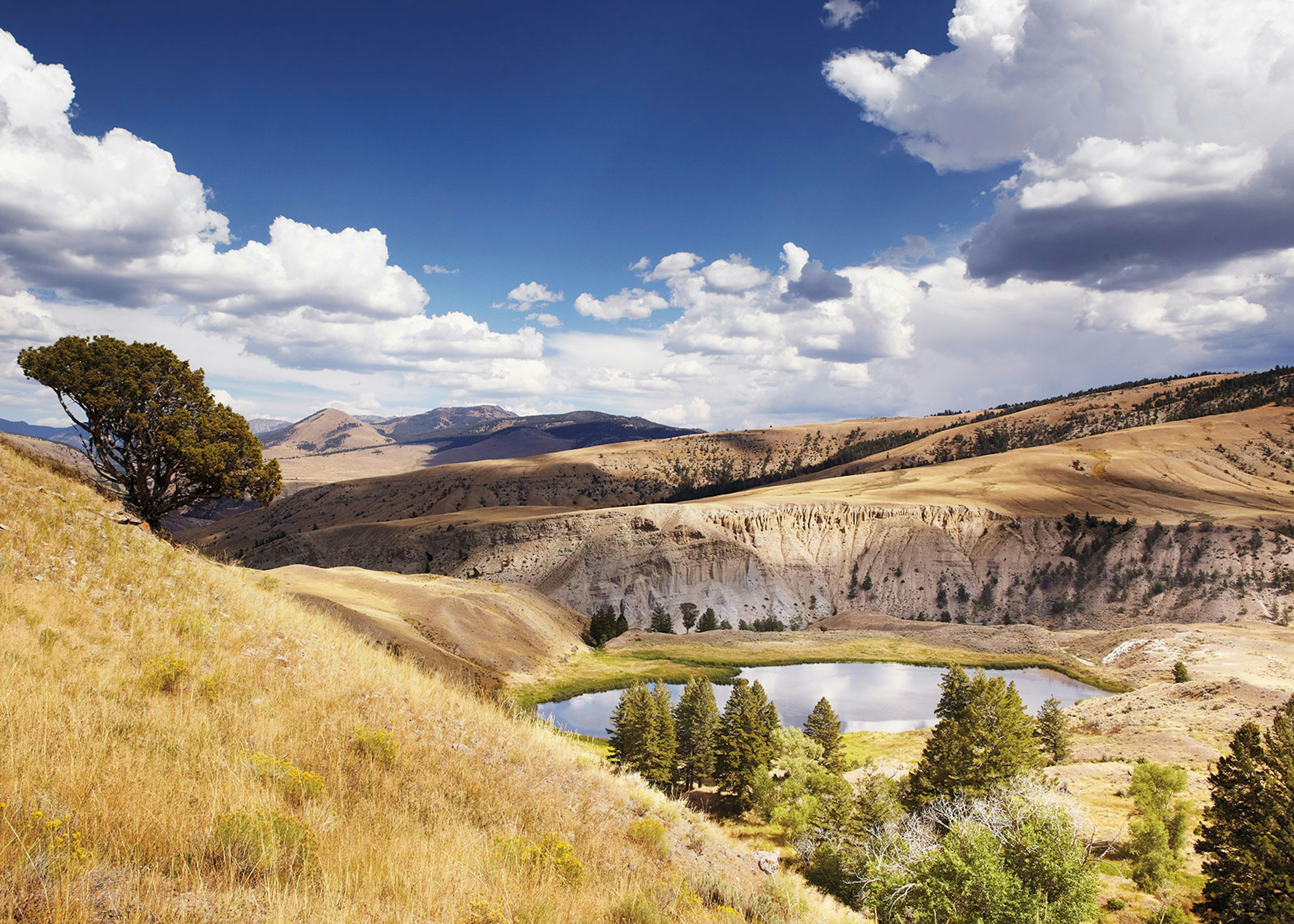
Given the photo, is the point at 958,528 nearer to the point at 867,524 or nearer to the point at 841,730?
the point at 867,524

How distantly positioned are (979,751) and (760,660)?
46.9 meters

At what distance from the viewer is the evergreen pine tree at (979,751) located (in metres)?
26.1

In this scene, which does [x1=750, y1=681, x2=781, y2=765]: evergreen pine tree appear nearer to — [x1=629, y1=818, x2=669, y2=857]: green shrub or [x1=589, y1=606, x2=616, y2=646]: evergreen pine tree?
[x1=629, y1=818, x2=669, y2=857]: green shrub

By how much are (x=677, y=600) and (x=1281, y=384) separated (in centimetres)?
17279

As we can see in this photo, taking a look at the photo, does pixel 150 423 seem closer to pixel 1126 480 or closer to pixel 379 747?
pixel 379 747

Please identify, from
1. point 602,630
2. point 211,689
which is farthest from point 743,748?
point 602,630

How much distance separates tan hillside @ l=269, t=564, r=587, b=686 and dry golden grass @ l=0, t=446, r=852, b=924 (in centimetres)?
2984

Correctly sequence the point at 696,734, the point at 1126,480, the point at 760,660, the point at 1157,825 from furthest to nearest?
the point at 1126,480 < the point at 760,660 < the point at 696,734 < the point at 1157,825

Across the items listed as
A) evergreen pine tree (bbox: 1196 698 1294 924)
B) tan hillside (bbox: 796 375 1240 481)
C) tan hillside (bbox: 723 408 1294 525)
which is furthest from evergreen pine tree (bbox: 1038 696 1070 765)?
tan hillside (bbox: 796 375 1240 481)

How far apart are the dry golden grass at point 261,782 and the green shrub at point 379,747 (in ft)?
0.08

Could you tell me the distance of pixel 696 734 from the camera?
133 feet

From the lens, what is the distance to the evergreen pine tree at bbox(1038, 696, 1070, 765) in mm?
39875

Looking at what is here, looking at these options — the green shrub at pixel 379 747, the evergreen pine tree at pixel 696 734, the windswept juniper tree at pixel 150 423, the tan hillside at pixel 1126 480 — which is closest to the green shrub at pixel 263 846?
the green shrub at pixel 379 747

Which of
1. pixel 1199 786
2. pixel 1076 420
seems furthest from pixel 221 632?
pixel 1076 420
